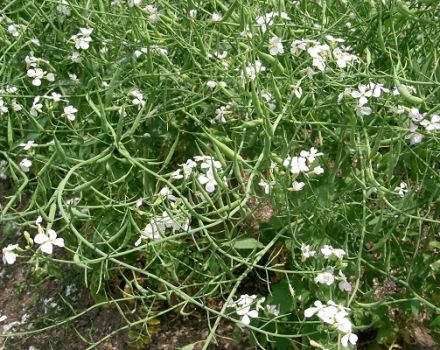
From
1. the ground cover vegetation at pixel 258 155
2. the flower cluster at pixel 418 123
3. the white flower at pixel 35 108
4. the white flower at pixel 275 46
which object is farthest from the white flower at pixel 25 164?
the flower cluster at pixel 418 123

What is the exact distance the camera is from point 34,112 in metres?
1.75

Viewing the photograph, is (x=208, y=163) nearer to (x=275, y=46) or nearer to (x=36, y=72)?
(x=275, y=46)

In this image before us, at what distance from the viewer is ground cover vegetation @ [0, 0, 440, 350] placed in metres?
1.39

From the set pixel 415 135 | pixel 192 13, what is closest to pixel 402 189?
pixel 415 135

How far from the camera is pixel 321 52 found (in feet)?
4.64

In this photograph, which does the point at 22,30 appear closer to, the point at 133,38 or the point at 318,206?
the point at 133,38

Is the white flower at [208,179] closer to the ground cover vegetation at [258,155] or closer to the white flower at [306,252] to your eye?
the ground cover vegetation at [258,155]

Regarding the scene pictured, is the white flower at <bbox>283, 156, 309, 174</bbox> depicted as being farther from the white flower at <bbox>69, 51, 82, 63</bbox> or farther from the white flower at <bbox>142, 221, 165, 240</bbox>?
the white flower at <bbox>69, 51, 82, 63</bbox>

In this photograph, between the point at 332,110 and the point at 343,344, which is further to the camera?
the point at 332,110

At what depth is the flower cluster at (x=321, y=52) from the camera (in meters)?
1.40

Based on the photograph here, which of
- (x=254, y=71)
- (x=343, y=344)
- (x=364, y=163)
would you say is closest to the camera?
(x=343, y=344)

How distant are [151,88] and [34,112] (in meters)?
0.29

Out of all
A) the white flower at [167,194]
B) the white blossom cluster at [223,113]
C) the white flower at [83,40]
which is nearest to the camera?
the white flower at [167,194]

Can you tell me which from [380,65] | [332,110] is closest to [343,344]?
[332,110]
